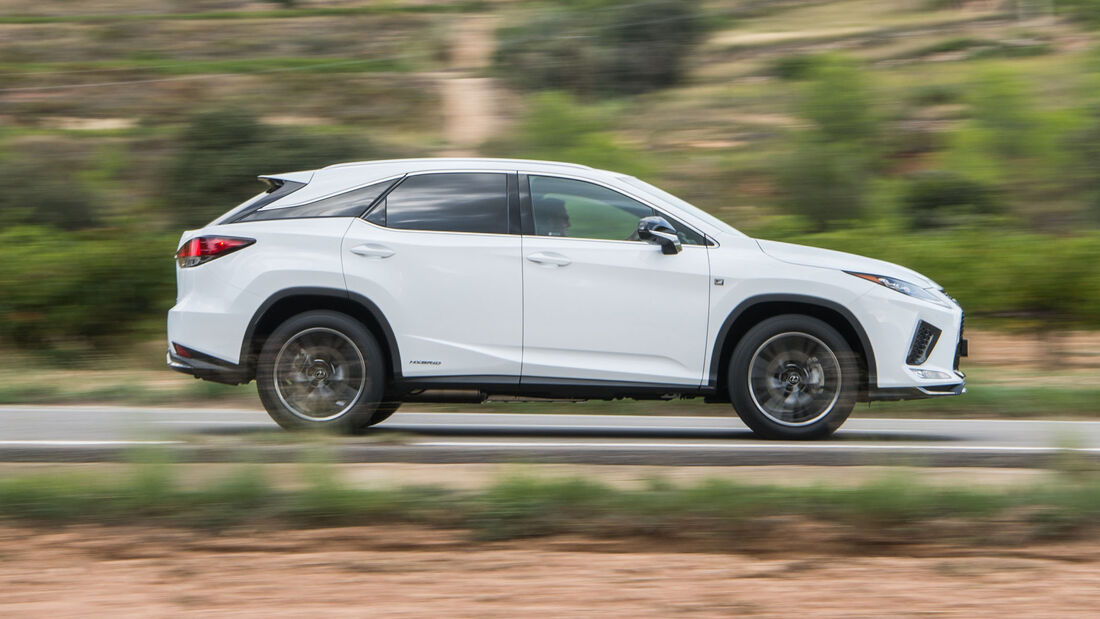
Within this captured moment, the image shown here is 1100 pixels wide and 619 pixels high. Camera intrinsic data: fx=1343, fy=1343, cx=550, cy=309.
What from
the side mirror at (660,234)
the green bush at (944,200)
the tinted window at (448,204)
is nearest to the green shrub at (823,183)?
the green bush at (944,200)

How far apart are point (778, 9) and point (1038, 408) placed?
38.9 meters

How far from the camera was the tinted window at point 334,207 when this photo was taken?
849 centimetres

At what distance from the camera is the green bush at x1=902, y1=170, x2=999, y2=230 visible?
1892 centimetres

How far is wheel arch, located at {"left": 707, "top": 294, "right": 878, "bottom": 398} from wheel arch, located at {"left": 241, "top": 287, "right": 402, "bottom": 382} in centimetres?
199

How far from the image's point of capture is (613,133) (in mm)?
20266

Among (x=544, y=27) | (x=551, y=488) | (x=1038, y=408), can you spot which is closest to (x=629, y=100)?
(x=544, y=27)

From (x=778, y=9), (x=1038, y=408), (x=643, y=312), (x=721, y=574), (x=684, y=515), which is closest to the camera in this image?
(x=721, y=574)

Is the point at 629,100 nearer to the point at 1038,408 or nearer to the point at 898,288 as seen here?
the point at 1038,408

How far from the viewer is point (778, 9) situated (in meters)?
47.6

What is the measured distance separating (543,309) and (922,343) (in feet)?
7.69

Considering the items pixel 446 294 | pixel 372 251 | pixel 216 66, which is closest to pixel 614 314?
pixel 446 294

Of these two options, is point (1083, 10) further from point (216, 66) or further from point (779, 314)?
point (779, 314)

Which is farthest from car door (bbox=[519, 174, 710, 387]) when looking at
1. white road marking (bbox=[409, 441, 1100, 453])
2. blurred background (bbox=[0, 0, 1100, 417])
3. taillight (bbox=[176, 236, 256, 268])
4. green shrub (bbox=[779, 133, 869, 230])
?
green shrub (bbox=[779, 133, 869, 230])

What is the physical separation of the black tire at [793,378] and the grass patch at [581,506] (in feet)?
7.03
